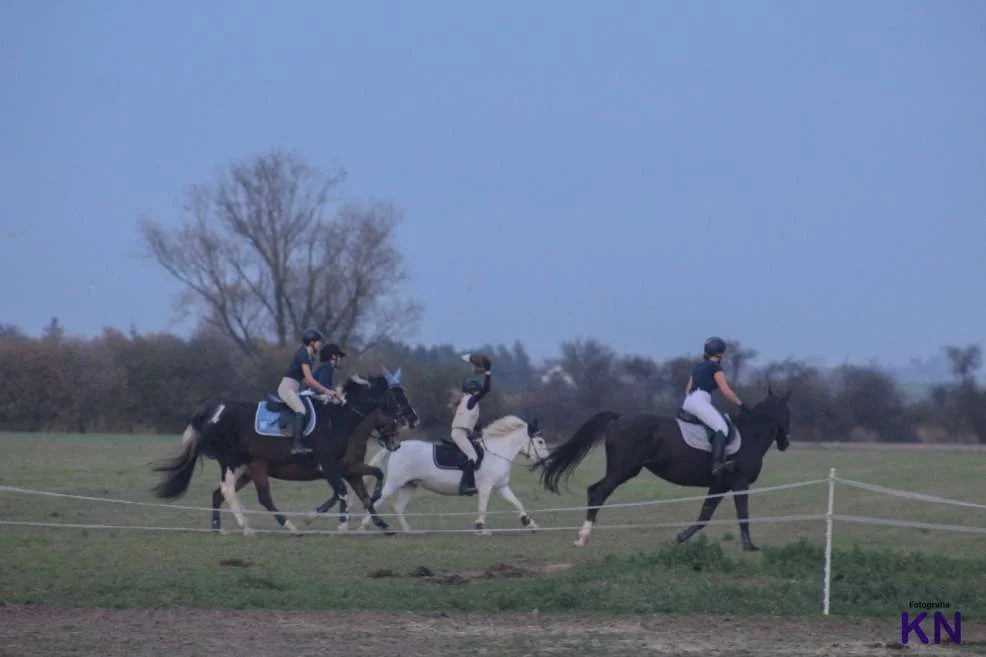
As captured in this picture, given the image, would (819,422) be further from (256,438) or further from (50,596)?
(50,596)

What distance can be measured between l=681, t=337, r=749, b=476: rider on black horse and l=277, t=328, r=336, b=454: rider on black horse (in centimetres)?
443

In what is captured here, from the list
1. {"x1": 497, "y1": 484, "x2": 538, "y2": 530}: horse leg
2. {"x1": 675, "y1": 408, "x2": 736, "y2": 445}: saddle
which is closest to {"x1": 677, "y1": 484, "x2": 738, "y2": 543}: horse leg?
{"x1": 675, "y1": 408, "x2": 736, "y2": 445}: saddle

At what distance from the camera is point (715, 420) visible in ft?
50.2

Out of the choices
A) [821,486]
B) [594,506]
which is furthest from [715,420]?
[821,486]

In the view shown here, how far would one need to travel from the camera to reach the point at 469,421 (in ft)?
56.1

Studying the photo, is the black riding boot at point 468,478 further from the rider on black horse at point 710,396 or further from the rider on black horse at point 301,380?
the rider on black horse at point 710,396

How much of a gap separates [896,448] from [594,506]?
93.0 ft

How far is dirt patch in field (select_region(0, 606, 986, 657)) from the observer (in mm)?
9383

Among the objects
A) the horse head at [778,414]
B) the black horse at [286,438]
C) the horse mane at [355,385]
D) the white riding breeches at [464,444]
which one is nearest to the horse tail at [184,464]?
the black horse at [286,438]

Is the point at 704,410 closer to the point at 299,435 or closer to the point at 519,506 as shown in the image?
the point at 519,506

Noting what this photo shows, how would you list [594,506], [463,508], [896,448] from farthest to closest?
[896,448] < [463,508] < [594,506]

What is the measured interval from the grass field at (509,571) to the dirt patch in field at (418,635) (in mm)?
54

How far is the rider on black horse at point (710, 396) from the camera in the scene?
1524cm

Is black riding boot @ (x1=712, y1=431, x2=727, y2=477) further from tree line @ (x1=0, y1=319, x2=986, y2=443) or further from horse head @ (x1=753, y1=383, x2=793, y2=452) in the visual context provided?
tree line @ (x1=0, y1=319, x2=986, y2=443)
